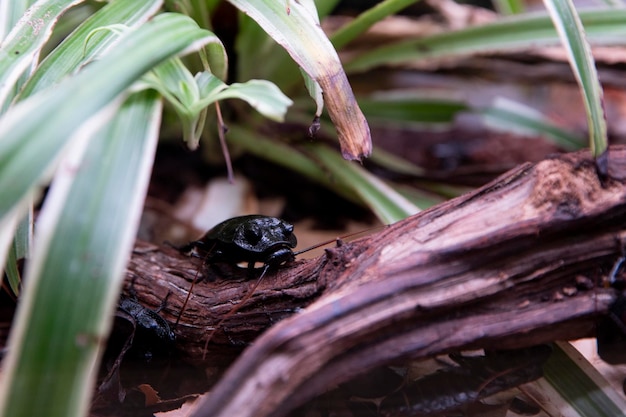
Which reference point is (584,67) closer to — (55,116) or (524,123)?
(55,116)

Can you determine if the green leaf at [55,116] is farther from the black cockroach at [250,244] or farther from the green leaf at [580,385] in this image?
the green leaf at [580,385]

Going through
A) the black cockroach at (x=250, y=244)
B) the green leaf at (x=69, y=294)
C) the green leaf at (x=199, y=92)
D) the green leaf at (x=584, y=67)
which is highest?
the green leaf at (x=584, y=67)

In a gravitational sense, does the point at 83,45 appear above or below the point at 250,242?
above

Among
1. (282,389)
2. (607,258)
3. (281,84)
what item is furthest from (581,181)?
(281,84)

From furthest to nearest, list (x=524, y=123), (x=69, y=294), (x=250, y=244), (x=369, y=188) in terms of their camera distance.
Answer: (x=524, y=123)
(x=369, y=188)
(x=250, y=244)
(x=69, y=294)

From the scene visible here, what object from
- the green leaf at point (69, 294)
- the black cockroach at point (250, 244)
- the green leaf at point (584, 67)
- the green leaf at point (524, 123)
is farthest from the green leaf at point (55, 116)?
the green leaf at point (524, 123)

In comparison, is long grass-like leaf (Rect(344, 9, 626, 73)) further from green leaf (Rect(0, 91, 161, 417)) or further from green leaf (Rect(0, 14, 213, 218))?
green leaf (Rect(0, 91, 161, 417))

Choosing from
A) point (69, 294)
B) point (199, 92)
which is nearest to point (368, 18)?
point (199, 92)
